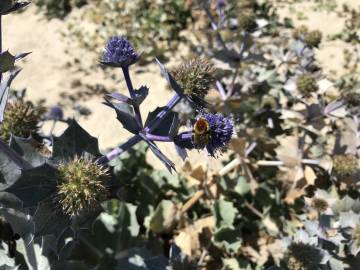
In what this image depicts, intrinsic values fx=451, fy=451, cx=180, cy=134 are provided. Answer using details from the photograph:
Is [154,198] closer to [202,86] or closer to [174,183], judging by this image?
[174,183]

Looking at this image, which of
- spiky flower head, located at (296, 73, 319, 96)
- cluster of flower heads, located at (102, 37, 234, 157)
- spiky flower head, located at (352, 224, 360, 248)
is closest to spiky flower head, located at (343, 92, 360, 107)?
spiky flower head, located at (296, 73, 319, 96)

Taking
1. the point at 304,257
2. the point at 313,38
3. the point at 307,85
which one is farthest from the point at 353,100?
the point at 304,257

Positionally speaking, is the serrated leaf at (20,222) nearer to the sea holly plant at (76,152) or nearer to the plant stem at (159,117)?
the sea holly plant at (76,152)

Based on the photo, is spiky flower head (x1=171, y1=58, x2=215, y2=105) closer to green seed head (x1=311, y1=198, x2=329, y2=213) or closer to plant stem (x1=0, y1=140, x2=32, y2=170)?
plant stem (x1=0, y1=140, x2=32, y2=170)

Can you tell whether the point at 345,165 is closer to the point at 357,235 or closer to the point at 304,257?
the point at 357,235

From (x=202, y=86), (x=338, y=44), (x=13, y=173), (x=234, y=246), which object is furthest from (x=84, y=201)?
(x=338, y=44)

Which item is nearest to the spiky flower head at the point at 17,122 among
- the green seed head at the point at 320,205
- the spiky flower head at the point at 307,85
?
the green seed head at the point at 320,205
